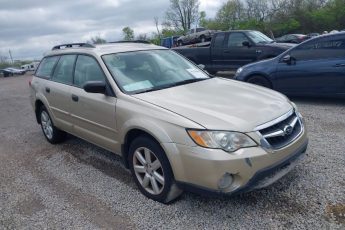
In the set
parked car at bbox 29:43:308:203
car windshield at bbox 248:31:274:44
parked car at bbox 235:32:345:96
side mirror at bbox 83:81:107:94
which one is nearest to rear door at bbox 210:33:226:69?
car windshield at bbox 248:31:274:44

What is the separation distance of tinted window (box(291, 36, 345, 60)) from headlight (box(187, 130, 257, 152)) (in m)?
4.88

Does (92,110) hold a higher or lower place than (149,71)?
lower

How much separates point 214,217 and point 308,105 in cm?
495

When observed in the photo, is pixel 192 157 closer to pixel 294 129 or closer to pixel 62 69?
pixel 294 129

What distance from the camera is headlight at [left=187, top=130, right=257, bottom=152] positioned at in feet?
10.0

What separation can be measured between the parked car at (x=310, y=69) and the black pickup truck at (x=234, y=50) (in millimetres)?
2577

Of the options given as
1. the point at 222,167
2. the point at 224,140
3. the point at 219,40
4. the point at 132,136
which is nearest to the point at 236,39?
the point at 219,40

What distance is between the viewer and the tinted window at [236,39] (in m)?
11.3

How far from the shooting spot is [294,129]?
3.61 meters

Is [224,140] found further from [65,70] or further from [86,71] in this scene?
[65,70]

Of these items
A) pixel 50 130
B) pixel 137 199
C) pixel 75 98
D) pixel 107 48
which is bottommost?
pixel 137 199

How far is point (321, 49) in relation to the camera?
725 cm

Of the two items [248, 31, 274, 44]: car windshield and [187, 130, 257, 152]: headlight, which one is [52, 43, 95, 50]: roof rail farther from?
[248, 31, 274, 44]: car windshield

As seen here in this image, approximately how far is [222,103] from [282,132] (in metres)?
0.65
